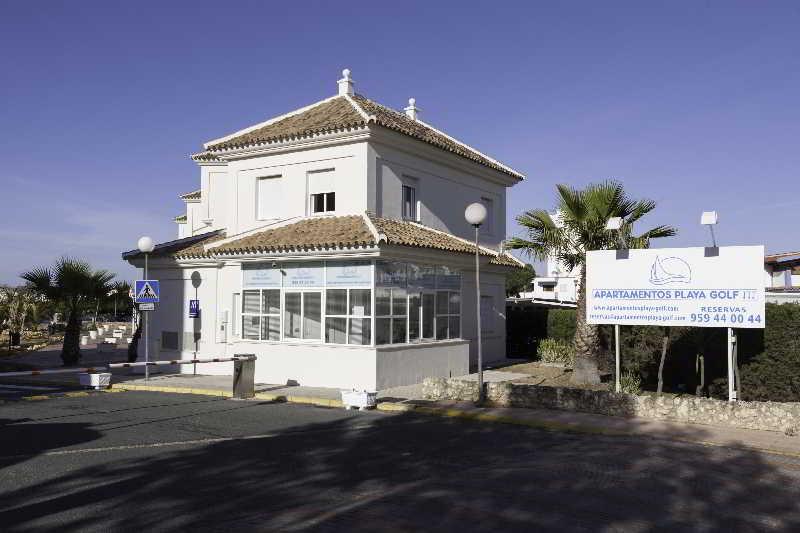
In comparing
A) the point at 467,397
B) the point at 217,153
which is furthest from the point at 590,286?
the point at 217,153

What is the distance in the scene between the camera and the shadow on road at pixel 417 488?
6.40 m

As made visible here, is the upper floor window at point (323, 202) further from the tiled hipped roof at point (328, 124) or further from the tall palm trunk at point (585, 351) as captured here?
the tall palm trunk at point (585, 351)

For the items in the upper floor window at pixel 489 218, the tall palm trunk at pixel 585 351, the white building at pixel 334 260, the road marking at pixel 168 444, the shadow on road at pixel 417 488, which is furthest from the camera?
the upper floor window at pixel 489 218

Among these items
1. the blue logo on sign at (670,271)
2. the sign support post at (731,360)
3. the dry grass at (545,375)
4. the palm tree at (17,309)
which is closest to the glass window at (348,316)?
the dry grass at (545,375)

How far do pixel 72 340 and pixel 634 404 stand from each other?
18.7 meters

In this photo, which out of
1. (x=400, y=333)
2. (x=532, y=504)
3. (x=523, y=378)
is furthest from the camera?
(x=523, y=378)

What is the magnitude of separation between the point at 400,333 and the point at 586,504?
10426 mm

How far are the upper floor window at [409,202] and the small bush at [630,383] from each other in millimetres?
7339

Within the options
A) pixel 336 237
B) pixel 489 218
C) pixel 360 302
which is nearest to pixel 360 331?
pixel 360 302

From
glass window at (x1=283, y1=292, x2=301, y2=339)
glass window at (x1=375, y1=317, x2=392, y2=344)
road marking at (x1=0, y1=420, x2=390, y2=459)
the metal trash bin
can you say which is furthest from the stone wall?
glass window at (x1=283, y1=292, x2=301, y2=339)

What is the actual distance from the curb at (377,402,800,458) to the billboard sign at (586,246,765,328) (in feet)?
10.8

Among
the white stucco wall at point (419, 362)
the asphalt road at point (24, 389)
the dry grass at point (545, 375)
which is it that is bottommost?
the asphalt road at point (24, 389)

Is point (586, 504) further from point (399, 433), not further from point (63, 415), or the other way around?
point (63, 415)

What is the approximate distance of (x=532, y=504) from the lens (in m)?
6.89
